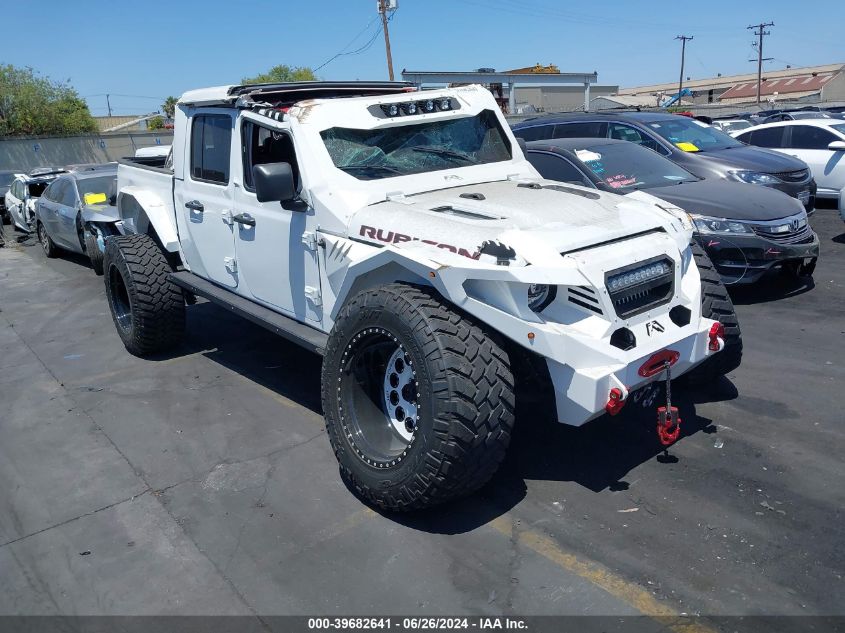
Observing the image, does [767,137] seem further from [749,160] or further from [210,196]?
[210,196]

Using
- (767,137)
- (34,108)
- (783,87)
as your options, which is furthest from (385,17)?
(783,87)

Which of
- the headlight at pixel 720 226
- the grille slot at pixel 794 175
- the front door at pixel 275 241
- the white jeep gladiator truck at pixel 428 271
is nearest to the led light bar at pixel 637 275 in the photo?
the white jeep gladiator truck at pixel 428 271

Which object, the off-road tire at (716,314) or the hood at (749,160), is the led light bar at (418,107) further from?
the hood at (749,160)

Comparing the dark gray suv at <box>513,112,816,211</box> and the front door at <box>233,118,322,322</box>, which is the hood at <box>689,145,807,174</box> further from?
the front door at <box>233,118,322,322</box>

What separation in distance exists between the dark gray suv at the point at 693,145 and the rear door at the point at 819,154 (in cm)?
224

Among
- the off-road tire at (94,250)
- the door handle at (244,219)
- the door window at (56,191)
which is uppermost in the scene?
the door handle at (244,219)

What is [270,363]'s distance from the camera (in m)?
6.56

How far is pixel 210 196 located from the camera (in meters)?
5.73

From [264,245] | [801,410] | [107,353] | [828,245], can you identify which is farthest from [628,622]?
[828,245]

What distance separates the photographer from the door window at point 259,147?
5.10m

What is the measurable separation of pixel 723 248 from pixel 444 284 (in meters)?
4.57

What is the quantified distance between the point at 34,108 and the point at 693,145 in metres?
39.4

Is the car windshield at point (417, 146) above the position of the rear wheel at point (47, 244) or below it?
above

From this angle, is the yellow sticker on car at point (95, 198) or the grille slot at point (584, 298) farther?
the yellow sticker on car at point (95, 198)
